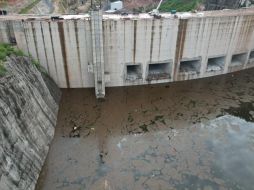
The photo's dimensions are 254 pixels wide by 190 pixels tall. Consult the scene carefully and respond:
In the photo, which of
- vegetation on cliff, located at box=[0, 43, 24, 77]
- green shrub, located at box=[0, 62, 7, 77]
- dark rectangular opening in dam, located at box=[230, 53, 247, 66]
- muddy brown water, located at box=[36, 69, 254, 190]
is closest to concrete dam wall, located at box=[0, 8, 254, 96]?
dark rectangular opening in dam, located at box=[230, 53, 247, 66]

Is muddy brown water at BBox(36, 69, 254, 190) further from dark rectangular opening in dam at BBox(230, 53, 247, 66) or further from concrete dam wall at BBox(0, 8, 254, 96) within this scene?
dark rectangular opening in dam at BBox(230, 53, 247, 66)

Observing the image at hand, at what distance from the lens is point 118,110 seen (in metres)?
22.6

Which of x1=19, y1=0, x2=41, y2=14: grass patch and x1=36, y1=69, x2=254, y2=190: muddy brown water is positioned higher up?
x1=19, y1=0, x2=41, y2=14: grass patch

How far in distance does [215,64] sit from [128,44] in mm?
10195

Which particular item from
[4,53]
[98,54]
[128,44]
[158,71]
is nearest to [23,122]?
[4,53]

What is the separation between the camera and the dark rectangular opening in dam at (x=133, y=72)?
25.5 m

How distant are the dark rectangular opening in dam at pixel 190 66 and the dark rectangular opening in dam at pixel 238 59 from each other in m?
4.16

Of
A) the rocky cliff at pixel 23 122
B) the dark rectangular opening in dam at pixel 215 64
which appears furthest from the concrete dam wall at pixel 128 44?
the rocky cliff at pixel 23 122

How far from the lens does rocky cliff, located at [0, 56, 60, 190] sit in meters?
13.8

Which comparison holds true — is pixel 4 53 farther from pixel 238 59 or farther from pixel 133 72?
pixel 238 59

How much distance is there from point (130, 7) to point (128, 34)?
113 ft

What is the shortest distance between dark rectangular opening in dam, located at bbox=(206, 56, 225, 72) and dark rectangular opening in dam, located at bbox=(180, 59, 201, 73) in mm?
1258

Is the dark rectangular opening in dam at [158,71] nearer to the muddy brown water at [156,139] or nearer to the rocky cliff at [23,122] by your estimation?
the muddy brown water at [156,139]

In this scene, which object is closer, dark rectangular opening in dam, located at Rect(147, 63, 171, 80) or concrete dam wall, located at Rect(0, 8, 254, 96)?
concrete dam wall, located at Rect(0, 8, 254, 96)
